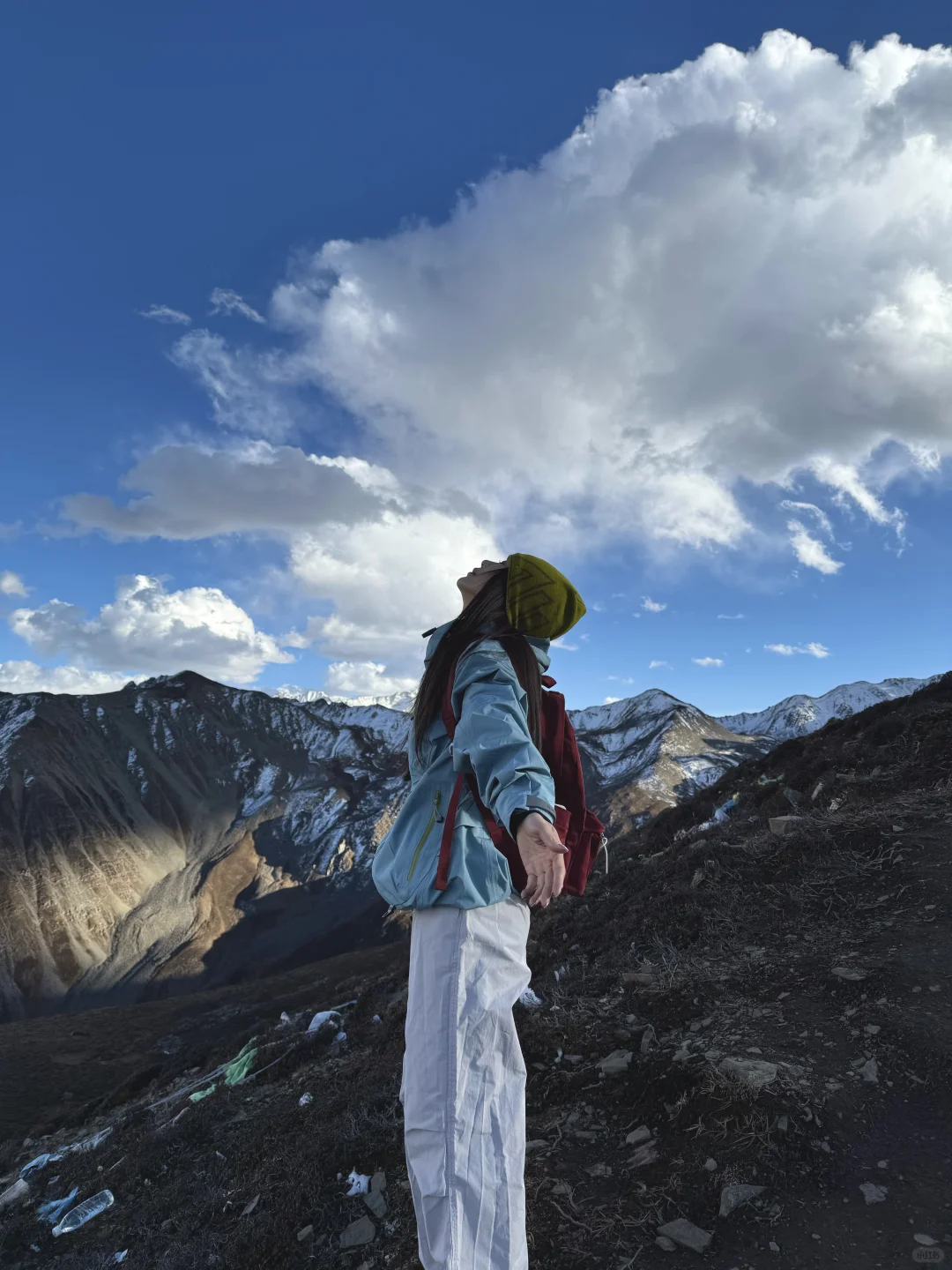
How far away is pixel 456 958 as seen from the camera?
6.29 ft

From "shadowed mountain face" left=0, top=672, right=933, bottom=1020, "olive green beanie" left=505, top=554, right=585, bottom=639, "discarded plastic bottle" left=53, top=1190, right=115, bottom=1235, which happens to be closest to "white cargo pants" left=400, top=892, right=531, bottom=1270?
"olive green beanie" left=505, top=554, right=585, bottom=639

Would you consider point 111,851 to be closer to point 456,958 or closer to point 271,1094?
point 271,1094

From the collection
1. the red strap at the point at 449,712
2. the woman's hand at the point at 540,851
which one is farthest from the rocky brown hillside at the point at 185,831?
the woman's hand at the point at 540,851

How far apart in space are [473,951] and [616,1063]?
2.91 metres

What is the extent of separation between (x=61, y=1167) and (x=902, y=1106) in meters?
11.7

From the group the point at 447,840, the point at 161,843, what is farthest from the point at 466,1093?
the point at 161,843

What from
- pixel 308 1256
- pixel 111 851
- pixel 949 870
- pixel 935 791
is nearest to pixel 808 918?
pixel 949 870

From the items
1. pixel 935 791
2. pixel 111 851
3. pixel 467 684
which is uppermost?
pixel 467 684

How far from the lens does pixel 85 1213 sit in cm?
594

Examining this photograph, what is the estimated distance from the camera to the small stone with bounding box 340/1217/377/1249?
136 inches

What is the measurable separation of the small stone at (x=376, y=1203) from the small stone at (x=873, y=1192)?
2.55 metres

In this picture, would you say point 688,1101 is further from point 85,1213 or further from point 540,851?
point 85,1213

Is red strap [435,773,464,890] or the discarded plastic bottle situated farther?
the discarded plastic bottle

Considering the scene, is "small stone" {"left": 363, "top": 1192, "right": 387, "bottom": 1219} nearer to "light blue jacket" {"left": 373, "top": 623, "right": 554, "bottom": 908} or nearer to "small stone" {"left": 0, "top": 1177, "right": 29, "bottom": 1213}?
"light blue jacket" {"left": 373, "top": 623, "right": 554, "bottom": 908}
